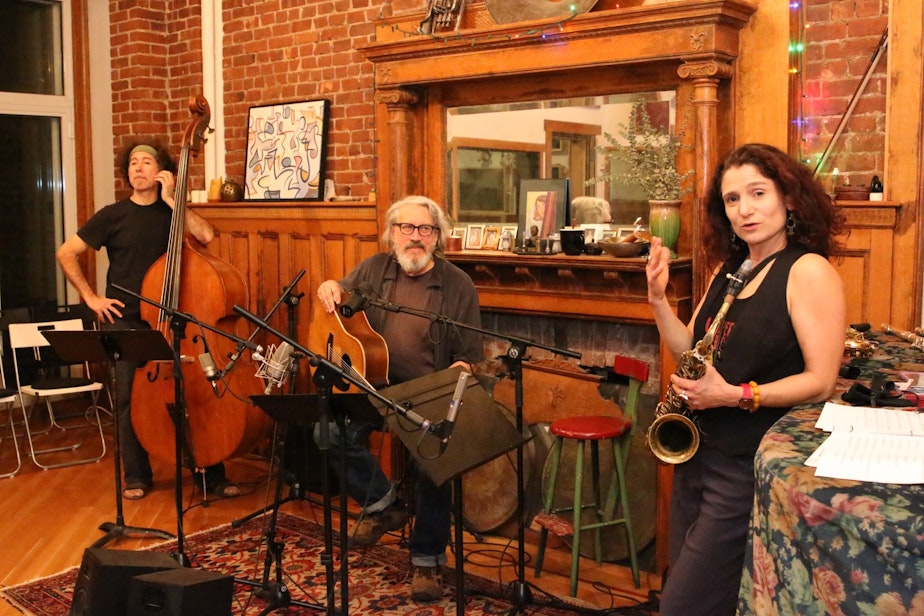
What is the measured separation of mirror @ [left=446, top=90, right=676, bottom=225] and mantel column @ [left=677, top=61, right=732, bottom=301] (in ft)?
0.92

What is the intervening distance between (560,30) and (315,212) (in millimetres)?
2033

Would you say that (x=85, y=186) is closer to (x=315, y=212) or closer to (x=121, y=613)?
(x=315, y=212)

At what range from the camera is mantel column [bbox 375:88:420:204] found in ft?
16.3

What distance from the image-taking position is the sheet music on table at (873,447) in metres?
1.60

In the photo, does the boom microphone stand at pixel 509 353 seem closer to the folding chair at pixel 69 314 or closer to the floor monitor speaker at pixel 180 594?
the floor monitor speaker at pixel 180 594

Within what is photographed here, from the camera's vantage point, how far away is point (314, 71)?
19.0 feet

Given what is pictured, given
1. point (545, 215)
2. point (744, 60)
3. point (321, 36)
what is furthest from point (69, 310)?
point (744, 60)

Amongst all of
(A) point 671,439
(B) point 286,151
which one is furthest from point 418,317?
(B) point 286,151

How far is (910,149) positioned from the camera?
341 centimetres

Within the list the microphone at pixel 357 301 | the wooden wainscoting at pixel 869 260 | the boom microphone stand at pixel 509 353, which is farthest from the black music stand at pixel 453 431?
the wooden wainscoting at pixel 869 260

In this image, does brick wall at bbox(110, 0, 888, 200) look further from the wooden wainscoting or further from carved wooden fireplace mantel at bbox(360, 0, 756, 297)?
carved wooden fireplace mantel at bbox(360, 0, 756, 297)

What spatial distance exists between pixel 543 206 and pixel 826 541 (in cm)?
313

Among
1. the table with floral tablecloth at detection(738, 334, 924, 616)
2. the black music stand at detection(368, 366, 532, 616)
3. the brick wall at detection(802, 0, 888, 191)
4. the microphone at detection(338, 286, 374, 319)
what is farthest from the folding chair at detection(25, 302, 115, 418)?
the table with floral tablecloth at detection(738, 334, 924, 616)

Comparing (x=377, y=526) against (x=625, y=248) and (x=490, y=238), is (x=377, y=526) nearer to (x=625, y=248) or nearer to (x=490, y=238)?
(x=490, y=238)
